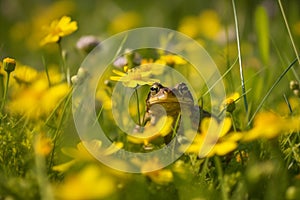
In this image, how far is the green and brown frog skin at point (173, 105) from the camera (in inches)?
47.5

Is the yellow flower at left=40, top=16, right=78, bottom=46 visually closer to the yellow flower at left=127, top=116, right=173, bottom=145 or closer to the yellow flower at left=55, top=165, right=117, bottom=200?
the yellow flower at left=127, top=116, right=173, bottom=145

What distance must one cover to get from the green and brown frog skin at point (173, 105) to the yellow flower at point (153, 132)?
0.03m

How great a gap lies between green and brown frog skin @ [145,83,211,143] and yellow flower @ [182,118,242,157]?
0.08 m

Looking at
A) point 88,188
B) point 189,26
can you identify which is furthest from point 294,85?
point 189,26

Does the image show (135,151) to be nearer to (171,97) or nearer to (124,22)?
(171,97)

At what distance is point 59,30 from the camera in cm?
145

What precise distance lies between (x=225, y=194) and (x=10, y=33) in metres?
2.60

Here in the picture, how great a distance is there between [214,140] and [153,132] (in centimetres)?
12

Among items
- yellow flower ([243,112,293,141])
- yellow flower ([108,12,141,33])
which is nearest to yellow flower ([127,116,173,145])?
yellow flower ([243,112,293,141])

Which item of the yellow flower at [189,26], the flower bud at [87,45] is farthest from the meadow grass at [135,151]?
the yellow flower at [189,26]

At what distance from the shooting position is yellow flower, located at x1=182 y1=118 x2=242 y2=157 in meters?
1.02

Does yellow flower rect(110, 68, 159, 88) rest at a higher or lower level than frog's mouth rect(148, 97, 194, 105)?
higher

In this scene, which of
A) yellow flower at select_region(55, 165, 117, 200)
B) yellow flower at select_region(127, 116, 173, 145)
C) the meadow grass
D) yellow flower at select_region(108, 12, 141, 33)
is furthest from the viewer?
yellow flower at select_region(108, 12, 141, 33)

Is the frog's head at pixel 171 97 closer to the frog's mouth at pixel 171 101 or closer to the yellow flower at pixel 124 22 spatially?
the frog's mouth at pixel 171 101
